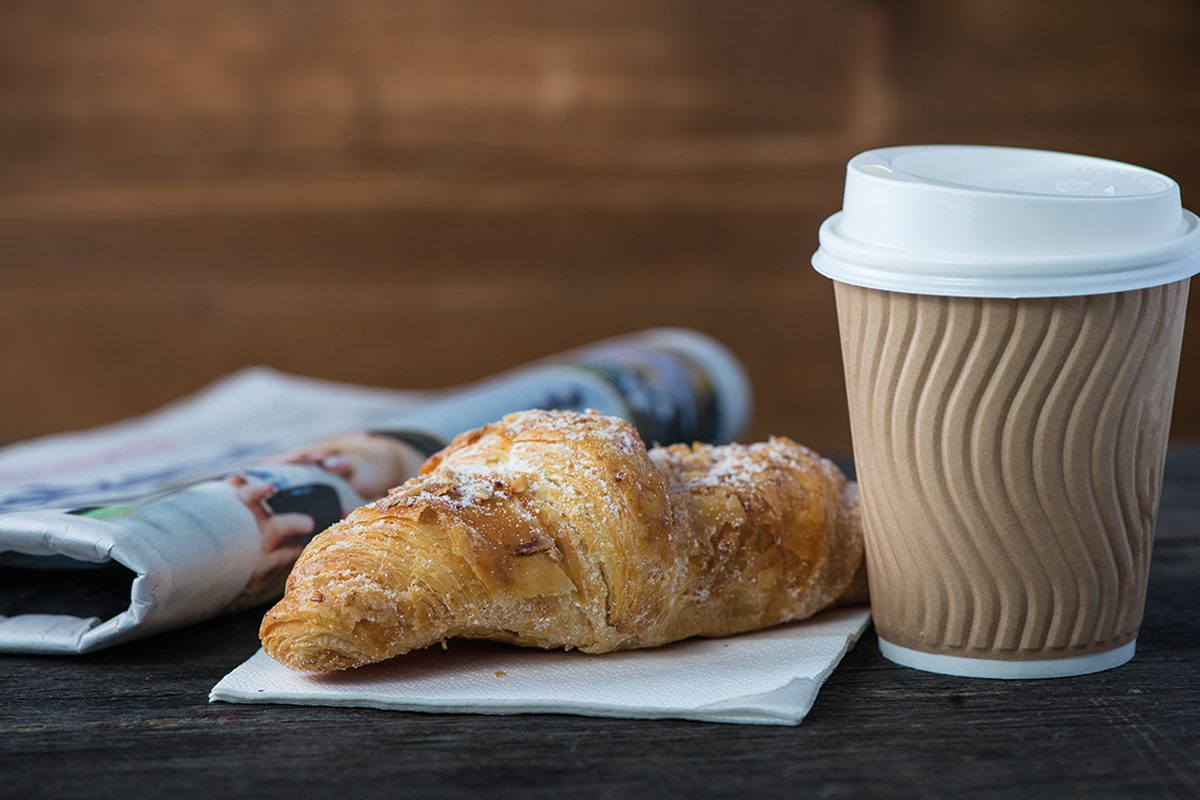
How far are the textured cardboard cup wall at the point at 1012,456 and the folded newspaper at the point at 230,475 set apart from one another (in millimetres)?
381

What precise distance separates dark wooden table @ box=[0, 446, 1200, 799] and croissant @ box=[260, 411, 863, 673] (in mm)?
52

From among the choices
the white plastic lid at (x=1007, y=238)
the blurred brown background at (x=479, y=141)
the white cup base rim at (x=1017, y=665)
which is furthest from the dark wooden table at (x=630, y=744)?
the blurred brown background at (x=479, y=141)

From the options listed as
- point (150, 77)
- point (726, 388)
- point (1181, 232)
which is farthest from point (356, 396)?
point (1181, 232)

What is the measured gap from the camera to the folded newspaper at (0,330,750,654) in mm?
765

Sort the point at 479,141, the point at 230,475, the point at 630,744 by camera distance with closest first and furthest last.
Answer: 1. the point at 630,744
2. the point at 230,475
3. the point at 479,141

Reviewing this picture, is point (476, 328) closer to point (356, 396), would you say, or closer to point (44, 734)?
point (356, 396)

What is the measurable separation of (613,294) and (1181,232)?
132cm

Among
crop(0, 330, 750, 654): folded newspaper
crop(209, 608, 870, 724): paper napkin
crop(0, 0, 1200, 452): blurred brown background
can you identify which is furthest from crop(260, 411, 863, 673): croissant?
crop(0, 0, 1200, 452): blurred brown background

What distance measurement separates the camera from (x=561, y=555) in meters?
0.70

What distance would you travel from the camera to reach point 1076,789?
566mm

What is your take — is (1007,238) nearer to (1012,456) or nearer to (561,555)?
(1012,456)

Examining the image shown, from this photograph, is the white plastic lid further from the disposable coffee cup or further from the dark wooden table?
the dark wooden table

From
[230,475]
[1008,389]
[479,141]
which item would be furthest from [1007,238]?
[479,141]

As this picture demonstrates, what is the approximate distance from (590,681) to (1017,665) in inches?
8.9
